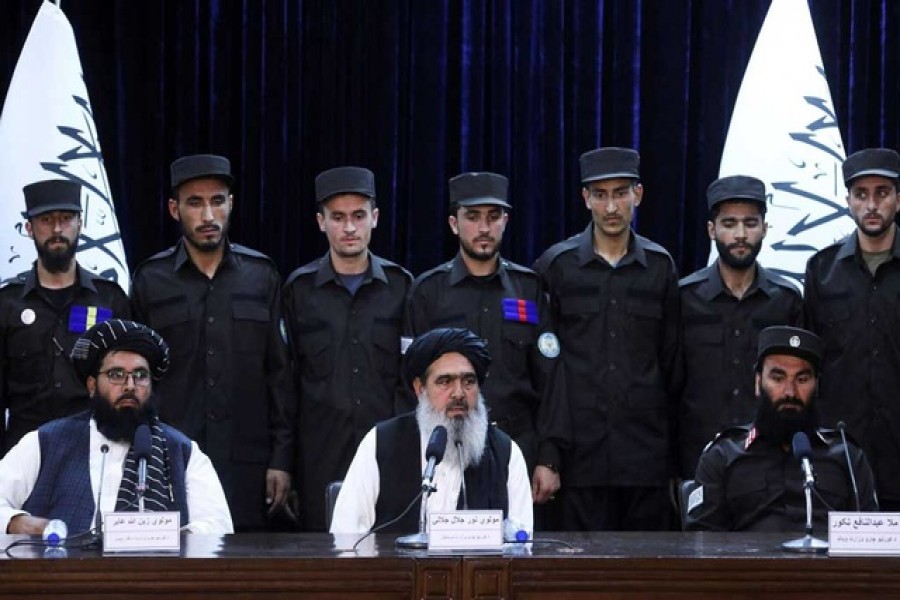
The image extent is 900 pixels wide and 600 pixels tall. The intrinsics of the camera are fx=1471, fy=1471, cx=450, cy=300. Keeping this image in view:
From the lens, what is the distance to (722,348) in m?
5.47

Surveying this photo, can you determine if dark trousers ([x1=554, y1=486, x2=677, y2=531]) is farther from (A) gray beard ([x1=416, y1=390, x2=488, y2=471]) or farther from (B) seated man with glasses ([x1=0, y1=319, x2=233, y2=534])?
(B) seated man with glasses ([x1=0, y1=319, x2=233, y2=534])

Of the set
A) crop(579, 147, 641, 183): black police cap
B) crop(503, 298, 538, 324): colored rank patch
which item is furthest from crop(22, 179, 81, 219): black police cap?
crop(579, 147, 641, 183): black police cap

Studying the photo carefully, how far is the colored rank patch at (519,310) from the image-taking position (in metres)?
5.44

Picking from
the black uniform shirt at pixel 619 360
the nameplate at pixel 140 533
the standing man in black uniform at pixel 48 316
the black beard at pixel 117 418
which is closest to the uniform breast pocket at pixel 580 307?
the black uniform shirt at pixel 619 360

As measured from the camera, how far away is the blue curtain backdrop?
6840 mm

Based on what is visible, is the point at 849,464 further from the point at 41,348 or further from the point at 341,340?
the point at 41,348

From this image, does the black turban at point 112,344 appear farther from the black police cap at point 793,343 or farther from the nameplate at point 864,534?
the nameplate at point 864,534

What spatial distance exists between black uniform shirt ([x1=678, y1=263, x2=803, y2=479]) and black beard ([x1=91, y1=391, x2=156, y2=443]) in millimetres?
2108

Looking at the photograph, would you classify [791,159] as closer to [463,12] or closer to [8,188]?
[463,12]

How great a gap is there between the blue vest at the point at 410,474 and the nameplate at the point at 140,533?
98 cm

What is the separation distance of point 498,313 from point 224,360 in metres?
1.03

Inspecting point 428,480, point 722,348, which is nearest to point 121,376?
point 428,480

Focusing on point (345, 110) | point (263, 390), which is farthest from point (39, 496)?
point (345, 110)

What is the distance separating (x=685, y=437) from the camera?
554 cm
